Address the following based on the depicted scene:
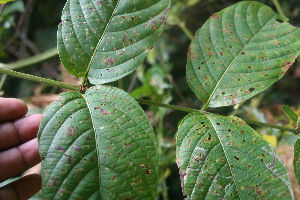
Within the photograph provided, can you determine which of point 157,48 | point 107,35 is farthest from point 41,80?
point 157,48

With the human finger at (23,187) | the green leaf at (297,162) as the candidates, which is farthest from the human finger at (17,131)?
the green leaf at (297,162)

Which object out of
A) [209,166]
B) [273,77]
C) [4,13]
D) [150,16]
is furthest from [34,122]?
[4,13]

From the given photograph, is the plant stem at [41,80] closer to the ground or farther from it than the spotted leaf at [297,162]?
farther from it

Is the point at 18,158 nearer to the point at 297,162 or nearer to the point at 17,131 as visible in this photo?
the point at 17,131

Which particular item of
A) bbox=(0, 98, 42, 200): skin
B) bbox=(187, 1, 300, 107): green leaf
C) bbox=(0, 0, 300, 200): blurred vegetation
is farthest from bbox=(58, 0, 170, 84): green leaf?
bbox=(0, 0, 300, 200): blurred vegetation

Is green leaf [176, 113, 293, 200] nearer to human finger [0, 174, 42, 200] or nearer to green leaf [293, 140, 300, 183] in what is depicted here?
green leaf [293, 140, 300, 183]

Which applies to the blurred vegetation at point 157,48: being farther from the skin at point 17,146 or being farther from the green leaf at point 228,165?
the green leaf at point 228,165
